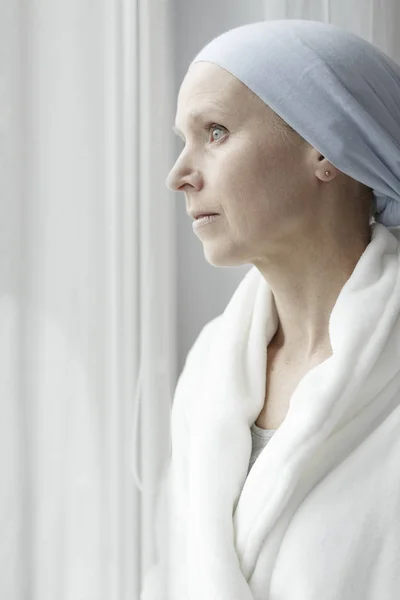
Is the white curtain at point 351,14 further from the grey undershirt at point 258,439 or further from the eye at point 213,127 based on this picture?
the grey undershirt at point 258,439

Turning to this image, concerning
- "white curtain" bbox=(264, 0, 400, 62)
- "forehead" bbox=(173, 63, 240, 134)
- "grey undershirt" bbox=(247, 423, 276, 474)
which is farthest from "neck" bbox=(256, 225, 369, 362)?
"white curtain" bbox=(264, 0, 400, 62)

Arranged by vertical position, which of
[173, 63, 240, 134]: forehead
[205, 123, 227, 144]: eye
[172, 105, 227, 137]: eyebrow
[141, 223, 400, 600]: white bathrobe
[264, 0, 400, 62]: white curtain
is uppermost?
[264, 0, 400, 62]: white curtain

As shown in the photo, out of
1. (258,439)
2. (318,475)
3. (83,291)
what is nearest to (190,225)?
(83,291)

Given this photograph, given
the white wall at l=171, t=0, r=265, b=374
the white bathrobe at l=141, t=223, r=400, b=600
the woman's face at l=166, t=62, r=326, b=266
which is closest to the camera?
the white bathrobe at l=141, t=223, r=400, b=600

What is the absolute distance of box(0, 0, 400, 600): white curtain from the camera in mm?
1116

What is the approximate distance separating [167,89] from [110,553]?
2.38 feet

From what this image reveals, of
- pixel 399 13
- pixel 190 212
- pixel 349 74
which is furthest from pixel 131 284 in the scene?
pixel 399 13

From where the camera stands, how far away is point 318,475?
41.4 inches

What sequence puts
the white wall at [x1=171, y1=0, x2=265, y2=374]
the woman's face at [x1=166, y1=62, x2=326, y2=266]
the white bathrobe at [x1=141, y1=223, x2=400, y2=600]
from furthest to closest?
the white wall at [x1=171, y1=0, x2=265, y2=374] < the woman's face at [x1=166, y1=62, x2=326, y2=266] < the white bathrobe at [x1=141, y1=223, x2=400, y2=600]

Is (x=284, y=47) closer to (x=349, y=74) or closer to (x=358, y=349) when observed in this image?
(x=349, y=74)

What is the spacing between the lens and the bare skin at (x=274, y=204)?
1106 millimetres

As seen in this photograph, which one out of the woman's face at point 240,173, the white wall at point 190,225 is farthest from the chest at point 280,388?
the white wall at point 190,225

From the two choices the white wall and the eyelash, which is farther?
the white wall

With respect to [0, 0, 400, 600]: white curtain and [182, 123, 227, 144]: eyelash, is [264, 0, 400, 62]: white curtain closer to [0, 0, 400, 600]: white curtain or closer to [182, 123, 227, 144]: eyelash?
[0, 0, 400, 600]: white curtain
